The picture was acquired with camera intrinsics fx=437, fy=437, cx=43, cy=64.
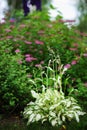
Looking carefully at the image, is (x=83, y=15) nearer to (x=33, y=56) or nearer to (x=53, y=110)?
(x=33, y=56)

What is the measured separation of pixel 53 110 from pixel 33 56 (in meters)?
2.54

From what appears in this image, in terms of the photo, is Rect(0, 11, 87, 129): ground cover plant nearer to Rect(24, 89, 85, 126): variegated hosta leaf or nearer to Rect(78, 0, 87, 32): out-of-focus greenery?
Rect(24, 89, 85, 126): variegated hosta leaf

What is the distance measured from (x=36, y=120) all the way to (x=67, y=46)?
338 centimetres

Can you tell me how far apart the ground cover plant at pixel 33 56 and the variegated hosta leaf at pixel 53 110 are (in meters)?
0.38

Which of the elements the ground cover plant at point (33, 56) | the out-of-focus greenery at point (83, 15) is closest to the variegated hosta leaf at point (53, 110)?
Answer: the ground cover plant at point (33, 56)

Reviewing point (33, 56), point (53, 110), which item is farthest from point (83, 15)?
point (53, 110)

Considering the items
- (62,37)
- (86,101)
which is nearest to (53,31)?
(62,37)

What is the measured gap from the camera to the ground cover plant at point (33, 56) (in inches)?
278

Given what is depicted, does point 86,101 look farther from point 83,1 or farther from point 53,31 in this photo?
point 83,1

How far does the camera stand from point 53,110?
616 cm

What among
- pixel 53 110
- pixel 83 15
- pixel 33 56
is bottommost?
pixel 83 15

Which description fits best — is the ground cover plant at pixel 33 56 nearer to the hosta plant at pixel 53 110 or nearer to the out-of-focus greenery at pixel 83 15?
the hosta plant at pixel 53 110

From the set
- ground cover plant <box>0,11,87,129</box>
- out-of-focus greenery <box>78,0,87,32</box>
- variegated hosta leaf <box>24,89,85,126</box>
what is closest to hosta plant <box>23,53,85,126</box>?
variegated hosta leaf <box>24,89,85,126</box>

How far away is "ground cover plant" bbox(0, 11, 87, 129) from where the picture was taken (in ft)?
23.2
